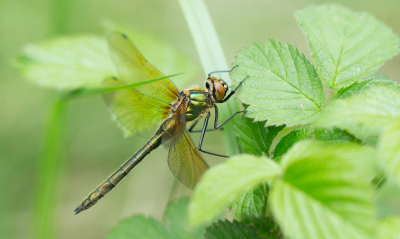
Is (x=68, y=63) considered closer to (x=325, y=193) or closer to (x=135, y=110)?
(x=135, y=110)

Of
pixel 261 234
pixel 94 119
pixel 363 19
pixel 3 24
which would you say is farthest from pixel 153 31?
pixel 261 234

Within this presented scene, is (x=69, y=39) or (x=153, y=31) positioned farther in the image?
(x=153, y=31)

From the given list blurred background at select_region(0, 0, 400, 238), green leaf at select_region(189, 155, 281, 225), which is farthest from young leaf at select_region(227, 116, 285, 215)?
blurred background at select_region(0, 0, 400, 238)

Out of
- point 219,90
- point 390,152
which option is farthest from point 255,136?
point 219,90

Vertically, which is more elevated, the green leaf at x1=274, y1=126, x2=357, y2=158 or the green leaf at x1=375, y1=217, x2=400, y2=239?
the green leaf at x1=274, y1=126, x2=357, y2=158

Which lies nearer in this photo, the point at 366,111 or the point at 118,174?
the point at 366,111

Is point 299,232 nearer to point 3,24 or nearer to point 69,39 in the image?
point 69,39

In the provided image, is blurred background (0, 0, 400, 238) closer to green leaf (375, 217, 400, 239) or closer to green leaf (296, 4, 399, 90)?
green leaf (296, 4, 399, 90)
